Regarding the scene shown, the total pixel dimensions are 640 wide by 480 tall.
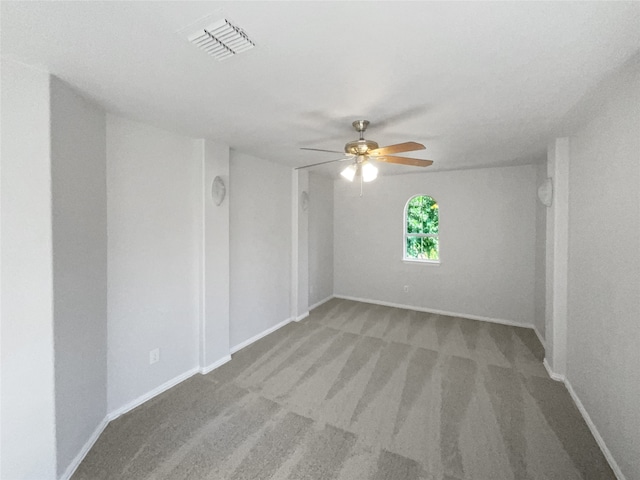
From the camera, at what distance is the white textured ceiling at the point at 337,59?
1.03 m

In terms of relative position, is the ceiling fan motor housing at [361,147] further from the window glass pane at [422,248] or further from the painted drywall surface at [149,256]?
the window glass pane at [422,248]

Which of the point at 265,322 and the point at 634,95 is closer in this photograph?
the point at 634,95

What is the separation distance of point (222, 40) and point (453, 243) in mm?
4283

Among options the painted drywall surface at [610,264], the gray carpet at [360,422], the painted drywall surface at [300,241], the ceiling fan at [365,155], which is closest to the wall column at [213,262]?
the gray carpet at [360,422]

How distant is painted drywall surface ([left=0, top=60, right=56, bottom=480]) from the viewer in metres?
1.34

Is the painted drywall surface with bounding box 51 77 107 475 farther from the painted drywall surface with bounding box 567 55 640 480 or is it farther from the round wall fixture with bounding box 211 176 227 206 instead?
the painted drywall surface with bounding box 567 55 640 480

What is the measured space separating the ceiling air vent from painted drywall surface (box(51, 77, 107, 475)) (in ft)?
3.35

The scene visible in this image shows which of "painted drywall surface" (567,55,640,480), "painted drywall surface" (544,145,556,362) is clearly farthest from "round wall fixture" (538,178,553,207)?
"painted drywall surface" (567,55,640,480)

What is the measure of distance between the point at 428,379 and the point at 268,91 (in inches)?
114

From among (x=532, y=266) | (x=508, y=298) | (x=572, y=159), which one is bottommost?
(x=508, y=298)

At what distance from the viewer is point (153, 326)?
2.37 m

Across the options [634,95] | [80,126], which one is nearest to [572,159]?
[634,95]

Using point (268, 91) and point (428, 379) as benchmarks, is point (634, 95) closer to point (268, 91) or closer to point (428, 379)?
point (268, 91)

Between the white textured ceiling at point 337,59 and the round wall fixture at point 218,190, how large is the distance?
61 centimetres
